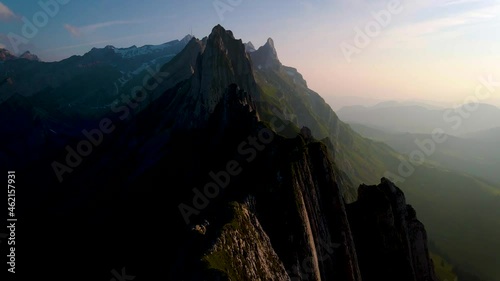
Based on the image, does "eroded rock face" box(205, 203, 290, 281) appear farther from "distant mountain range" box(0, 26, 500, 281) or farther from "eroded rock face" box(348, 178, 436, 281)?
"eroded rock face" box(348, 178, 436, 281)

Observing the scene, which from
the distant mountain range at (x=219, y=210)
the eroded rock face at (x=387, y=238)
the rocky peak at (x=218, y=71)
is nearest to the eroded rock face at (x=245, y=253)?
the distant mountain range at (x=219, y=210)

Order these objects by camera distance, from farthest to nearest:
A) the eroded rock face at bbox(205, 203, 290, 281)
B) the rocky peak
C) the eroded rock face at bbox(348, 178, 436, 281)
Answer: the rocky peak < the eroded rock face at bbox(348, 178, 436, 281) < the eroded rock face at bbox(205, 203, 290, 281)

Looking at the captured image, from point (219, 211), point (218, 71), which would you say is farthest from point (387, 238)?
point (218, 71)

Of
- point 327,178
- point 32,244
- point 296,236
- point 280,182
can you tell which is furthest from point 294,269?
point 32,244

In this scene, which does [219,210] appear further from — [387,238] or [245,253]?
[387,238]

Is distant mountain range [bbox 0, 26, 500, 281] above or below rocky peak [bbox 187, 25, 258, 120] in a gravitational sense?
below

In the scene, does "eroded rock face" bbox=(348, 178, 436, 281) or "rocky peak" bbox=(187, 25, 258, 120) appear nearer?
"eroded rock face" bbox=(348, 178, 436, 281)

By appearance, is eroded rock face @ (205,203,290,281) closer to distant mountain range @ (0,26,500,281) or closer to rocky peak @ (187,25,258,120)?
distant mountain range @ (0,26,500,281)

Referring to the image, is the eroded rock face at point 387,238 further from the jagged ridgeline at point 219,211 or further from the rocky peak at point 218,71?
the rocky peak at point 218,71

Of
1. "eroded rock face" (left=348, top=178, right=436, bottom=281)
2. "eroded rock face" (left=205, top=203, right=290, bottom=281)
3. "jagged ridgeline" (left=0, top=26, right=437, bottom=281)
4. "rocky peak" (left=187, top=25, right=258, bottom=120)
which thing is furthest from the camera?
"rocky peak" (left=187, top=25, right=258, bottom=120)

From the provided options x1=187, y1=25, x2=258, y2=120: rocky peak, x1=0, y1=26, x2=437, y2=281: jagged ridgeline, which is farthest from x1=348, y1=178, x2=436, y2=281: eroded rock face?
x1=187, y1=25, x2=258, y2=120: rocky peak

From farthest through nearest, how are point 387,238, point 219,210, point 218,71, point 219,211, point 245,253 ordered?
1. point 218,71
2. point 387,238
3. point 219,210
4. point 219,211
5. point 245,253

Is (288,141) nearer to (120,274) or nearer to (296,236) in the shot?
(296,236)
